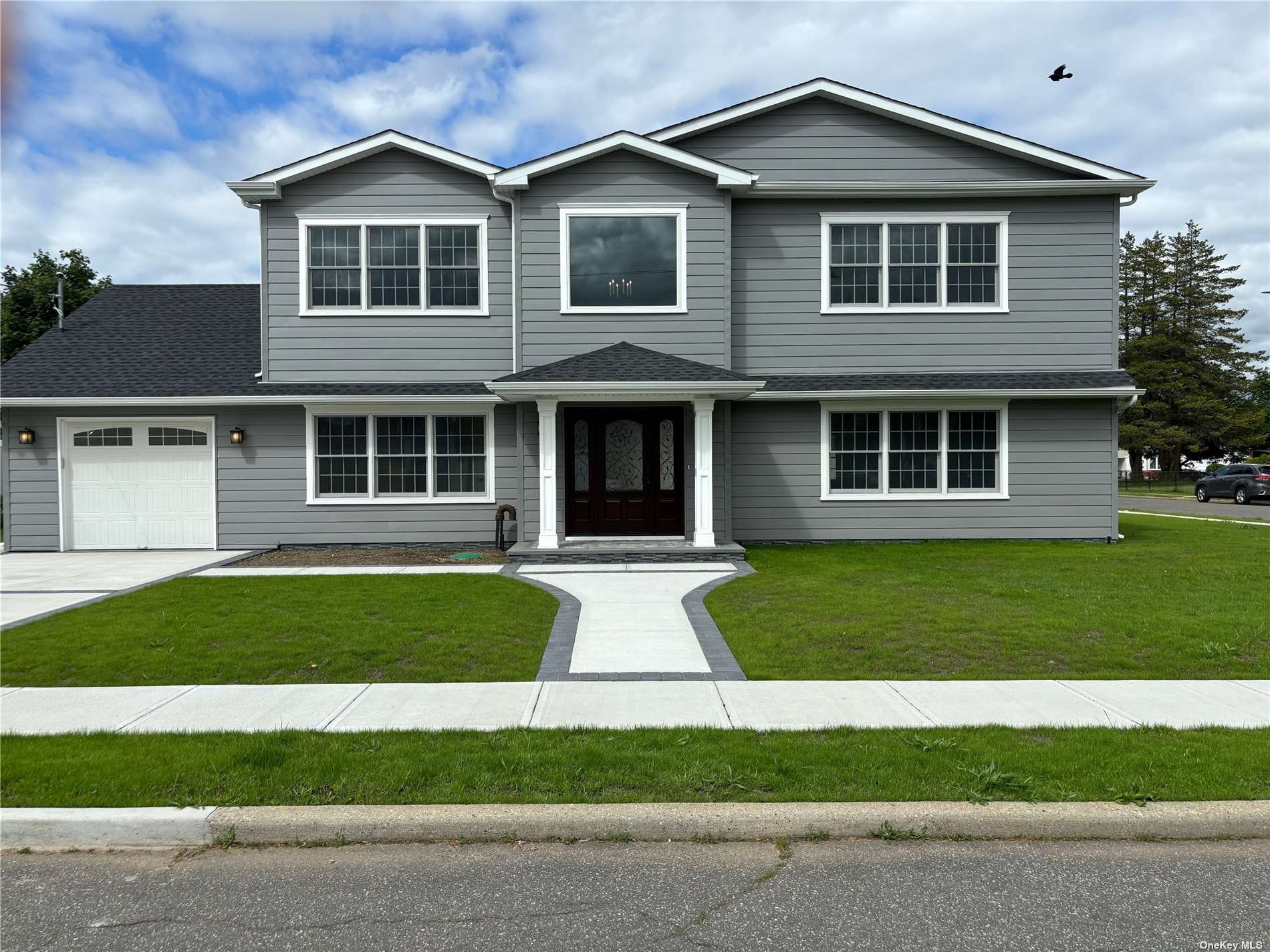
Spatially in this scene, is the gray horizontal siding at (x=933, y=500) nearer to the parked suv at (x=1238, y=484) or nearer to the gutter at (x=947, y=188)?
the gutter at (x=947, y=188)

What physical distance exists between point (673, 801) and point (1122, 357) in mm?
55668

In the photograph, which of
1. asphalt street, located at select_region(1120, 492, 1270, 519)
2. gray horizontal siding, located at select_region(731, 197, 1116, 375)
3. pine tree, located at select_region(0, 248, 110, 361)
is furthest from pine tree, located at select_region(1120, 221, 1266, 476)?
pine tree, located at select_region(0, 248, 110, 361)

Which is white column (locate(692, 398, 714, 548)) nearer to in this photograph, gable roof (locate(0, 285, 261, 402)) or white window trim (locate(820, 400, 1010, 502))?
white window trim (locate(820, 400, 1010, 502))

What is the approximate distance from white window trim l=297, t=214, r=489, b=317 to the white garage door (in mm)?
3402

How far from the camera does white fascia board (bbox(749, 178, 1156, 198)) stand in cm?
1509

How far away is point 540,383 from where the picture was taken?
13367 mm

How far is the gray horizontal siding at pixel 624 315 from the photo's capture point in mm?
14703

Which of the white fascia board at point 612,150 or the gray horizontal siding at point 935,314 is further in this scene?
the gray horizontal siding at point 935,314

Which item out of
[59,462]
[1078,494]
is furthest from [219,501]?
[1078,494]

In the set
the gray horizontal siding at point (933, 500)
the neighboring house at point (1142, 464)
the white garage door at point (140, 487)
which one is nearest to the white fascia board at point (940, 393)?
the gray horizontal siding at point (933, 500)

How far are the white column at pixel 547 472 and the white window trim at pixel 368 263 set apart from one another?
9.17 ft

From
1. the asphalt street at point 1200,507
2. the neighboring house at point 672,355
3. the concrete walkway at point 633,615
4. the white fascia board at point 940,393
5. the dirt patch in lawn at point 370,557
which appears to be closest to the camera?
the concrete walkway at point 633,615

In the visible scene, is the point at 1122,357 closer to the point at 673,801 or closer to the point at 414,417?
the point at 414,417

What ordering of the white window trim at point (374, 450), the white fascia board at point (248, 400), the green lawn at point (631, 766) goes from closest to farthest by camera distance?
the green lawn at point (631, 766) → the white fascia board at point (248, 400) → the white window trim at point (374, 450)
